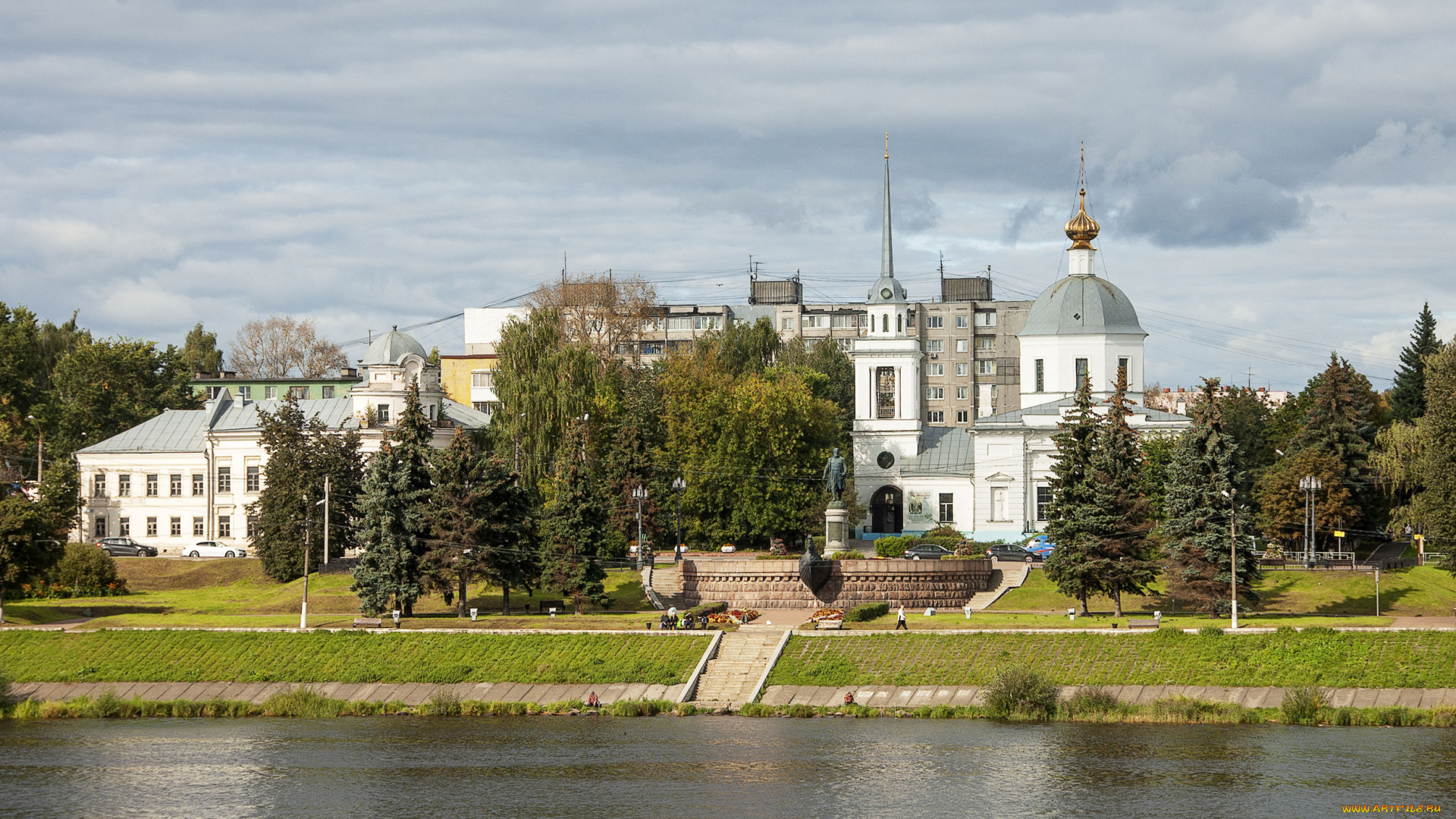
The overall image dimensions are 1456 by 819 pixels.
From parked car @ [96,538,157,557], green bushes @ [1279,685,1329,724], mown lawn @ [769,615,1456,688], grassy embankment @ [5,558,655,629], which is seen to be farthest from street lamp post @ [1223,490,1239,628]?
parked car @ [96,538,157,557]

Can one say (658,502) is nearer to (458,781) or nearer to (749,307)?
(458,781)

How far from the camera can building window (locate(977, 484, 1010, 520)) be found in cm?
8050

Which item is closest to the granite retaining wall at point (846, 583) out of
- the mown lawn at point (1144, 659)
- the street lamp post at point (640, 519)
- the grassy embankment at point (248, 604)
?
the grassy embankment at point (248, 604)

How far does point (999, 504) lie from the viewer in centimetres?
8062

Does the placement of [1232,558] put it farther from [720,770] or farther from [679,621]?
[720,770]

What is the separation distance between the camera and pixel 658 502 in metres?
74.4

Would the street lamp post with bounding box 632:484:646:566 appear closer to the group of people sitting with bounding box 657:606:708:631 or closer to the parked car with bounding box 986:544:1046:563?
the group of people sitting with bounding box 657:606:708:631

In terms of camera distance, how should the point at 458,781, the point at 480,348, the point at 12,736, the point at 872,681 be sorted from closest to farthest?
the point at 458,781
the point at 12,736
the point at 872,681
the point at 480,348

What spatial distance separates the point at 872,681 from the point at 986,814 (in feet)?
46.3

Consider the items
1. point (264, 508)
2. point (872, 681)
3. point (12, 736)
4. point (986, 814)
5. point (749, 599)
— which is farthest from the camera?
point (264, 508)

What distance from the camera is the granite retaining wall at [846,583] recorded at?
5975cm

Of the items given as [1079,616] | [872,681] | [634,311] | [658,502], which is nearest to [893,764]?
[872,681]

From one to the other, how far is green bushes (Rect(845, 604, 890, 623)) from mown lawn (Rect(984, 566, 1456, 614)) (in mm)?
4995

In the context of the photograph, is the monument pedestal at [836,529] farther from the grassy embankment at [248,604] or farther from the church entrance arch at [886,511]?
the church entrance arch at [886,511]
